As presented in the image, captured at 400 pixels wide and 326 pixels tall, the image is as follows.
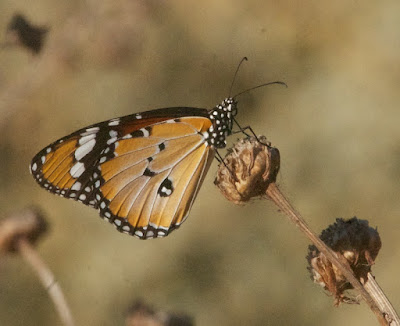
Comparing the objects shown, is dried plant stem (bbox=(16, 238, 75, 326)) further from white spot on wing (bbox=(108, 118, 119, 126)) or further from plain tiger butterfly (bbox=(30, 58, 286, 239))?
white spot on wing (bbox=(108, 118, 119, 126))

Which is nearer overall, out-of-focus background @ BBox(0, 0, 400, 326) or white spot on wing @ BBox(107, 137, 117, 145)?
white spot on wing @ BBox(107, 137, 117, 145)

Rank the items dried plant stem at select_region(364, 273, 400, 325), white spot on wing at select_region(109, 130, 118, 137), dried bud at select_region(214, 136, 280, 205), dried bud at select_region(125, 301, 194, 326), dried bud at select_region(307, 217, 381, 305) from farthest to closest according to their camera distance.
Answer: white spot on wing at select_region(109, 130, 118, 137) → dried bud at select_region(125, 301, 194, 326) → dried bud at select_region(214, 136, 280, 205) → dried bud at select_region(307, 217, 381, 305) → dried plant stem at select_region(364, 273, 400, 325)

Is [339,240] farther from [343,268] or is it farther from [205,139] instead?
[205,139]

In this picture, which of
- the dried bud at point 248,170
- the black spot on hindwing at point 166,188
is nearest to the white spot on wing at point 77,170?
the black spot on hindwing at point 166,188

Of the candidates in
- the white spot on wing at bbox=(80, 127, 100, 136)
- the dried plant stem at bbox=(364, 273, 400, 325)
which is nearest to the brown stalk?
the white spot on wing at bbox=(80, 127, 100, 136)

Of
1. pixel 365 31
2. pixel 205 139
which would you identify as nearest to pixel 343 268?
pixel 205 139

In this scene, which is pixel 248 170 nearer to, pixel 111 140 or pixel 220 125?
pixel 220 125

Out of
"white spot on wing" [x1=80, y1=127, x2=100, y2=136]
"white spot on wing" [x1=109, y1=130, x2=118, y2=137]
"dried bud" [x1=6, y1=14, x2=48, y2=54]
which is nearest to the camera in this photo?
"white spot on wing" [x1=80, y1=127, x2=100, y2=136]

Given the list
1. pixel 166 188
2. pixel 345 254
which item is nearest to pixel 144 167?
pixel 166 188
